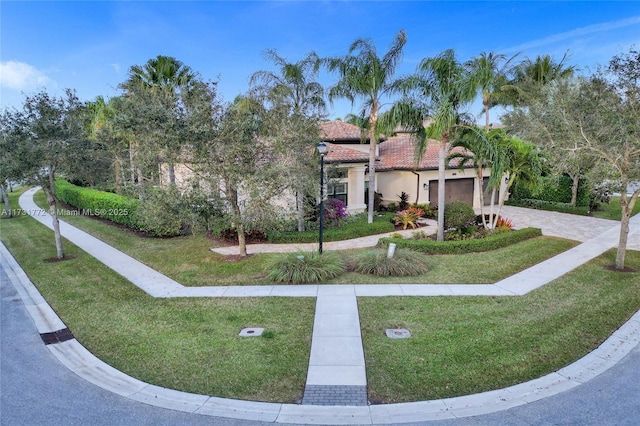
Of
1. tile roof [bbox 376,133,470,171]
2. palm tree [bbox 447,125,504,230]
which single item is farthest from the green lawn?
tile roof [bbox 376,133,470,171]

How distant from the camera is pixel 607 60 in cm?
961

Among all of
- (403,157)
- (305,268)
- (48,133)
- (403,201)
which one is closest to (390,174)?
(403,157)

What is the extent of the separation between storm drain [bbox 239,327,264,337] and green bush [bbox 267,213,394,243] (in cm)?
741

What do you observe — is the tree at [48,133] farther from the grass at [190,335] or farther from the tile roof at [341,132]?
the tile roof at [341,132]

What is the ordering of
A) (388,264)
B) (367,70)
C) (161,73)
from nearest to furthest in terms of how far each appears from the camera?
(388,264)
(367,70)
(161,73)

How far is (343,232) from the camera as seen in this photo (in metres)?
15.1

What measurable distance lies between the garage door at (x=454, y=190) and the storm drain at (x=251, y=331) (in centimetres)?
1616

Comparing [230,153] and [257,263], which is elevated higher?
[230,153]

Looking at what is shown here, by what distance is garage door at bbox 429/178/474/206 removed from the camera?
21.0 meters

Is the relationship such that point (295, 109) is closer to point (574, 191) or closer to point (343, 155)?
point (343, 155)

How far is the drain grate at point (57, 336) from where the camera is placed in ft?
22.7

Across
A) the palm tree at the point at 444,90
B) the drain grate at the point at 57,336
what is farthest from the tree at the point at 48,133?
the palm tree at the point at 444,90

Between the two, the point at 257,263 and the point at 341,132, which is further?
the point at 341,132

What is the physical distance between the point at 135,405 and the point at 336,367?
3.03m
